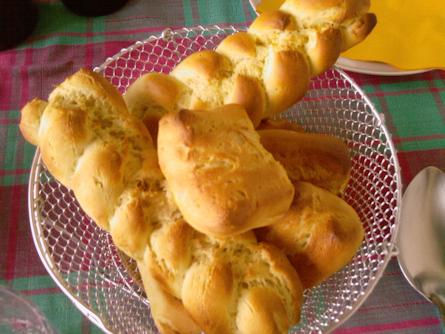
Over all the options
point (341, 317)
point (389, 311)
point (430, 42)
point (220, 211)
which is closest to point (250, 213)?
point (220, 211)

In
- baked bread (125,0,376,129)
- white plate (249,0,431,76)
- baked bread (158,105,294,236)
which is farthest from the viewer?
white plate (249,0,431,76)

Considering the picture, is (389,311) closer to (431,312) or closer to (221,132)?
(431,312)

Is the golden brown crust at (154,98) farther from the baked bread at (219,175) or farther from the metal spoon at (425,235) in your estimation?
the metal spoon at (425,235)

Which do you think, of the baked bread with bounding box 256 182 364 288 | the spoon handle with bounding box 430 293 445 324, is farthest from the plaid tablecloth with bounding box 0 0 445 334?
the baked bread with bounding box 256 182 364 288

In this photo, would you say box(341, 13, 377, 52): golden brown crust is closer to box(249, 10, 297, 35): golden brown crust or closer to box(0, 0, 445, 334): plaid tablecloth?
box(249, 10, 297, 35): golden brown crust

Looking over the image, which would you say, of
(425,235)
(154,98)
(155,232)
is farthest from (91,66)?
(425,235)

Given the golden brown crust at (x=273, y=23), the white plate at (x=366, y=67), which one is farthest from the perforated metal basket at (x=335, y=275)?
the golden brown crust at (x=273, y=23)
